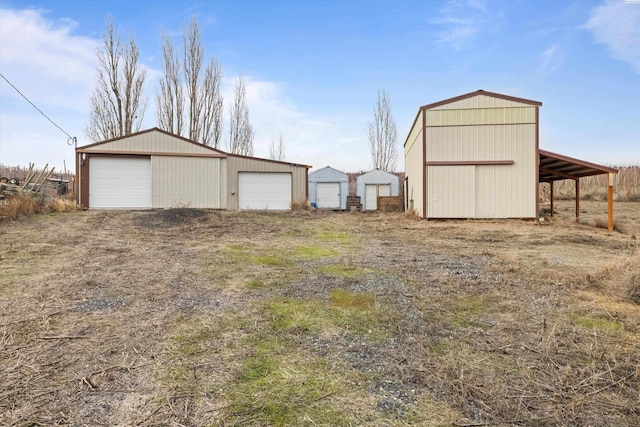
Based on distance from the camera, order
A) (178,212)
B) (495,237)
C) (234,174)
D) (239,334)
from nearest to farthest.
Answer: (239,334) < (495,237) < (178,212) < (234,174)

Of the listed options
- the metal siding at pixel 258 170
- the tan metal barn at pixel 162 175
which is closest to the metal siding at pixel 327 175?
the metal siding at pixel 258 170

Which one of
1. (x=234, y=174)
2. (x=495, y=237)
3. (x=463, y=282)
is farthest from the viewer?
(x=234, y=174)

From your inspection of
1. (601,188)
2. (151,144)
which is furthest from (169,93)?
(601,188)

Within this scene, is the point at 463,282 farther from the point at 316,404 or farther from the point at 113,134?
the point at 113,134

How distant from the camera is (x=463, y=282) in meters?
4.66

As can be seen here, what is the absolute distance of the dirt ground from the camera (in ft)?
6.49

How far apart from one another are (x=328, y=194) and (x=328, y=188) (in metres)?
0.41

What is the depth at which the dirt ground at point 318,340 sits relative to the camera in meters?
1.98

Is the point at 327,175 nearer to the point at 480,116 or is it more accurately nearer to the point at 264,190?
the point at 264,190

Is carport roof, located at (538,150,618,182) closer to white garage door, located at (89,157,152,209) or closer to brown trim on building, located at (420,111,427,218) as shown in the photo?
brown trim on building, located at (420,111,427,218)

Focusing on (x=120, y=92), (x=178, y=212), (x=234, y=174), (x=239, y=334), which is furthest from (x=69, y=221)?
(x=120, y=92)

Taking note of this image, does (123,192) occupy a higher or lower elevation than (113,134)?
lower

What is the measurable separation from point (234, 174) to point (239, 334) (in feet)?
45.9

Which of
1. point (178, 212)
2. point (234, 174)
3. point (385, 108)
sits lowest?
point (178, 212)
